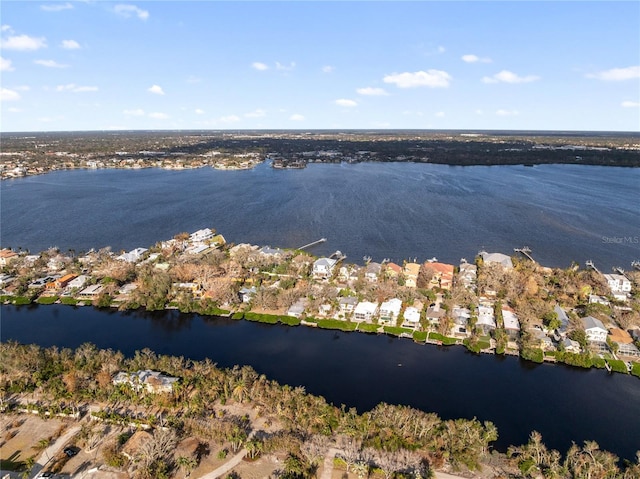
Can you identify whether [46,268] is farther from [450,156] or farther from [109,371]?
[450,156]

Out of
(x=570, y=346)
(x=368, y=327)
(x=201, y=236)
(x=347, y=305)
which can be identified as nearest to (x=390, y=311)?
(x=368, y=327)

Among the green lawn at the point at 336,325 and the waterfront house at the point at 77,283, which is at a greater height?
the waterfront house at the point at 77,283

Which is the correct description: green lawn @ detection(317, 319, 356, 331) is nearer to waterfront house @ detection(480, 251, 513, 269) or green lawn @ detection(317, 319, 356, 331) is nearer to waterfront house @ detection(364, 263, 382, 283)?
waterfront house @ detection(364, 263, 382, 283)

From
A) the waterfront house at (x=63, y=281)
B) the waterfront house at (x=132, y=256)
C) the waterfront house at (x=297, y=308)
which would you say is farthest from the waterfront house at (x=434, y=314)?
the waterfront house at (x=63, y=281)

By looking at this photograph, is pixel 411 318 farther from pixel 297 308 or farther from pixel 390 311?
pixel 297 308

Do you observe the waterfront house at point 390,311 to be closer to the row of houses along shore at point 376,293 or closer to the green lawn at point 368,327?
the row of houses along shore at point 376,293

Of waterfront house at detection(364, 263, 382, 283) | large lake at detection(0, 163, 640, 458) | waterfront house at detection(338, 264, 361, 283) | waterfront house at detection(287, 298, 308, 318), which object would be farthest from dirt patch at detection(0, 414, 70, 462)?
waterfront house at detection(364, 263, 382, 283)
